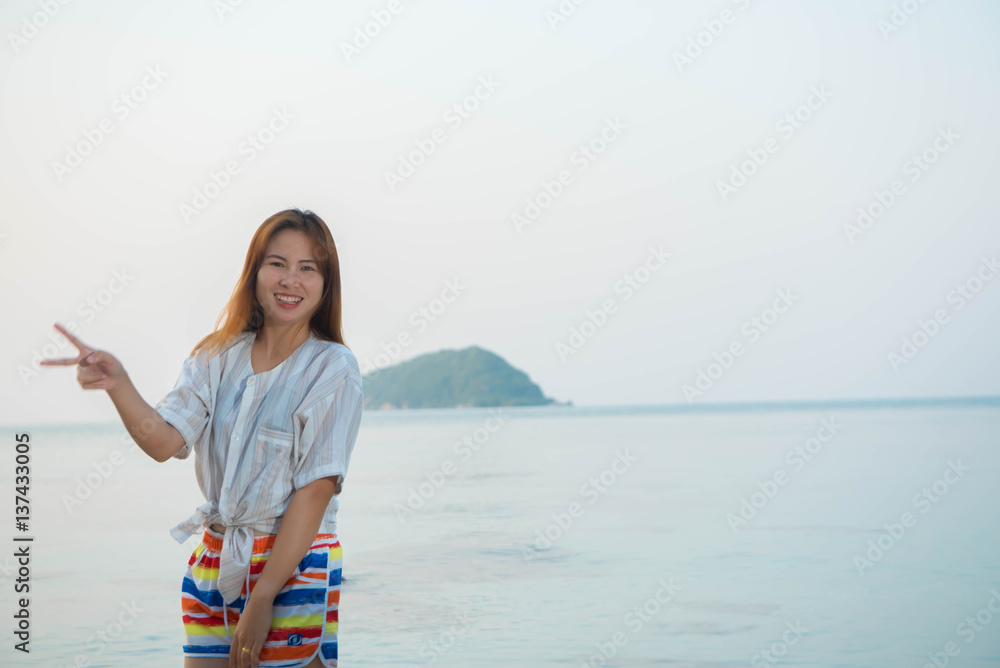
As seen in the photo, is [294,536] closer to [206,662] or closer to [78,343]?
[206,662]

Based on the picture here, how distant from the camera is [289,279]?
1.75 metres

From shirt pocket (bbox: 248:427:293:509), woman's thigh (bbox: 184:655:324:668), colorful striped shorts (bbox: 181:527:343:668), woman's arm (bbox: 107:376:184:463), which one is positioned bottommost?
woman's thigh (bbox: 184:655:324:668)

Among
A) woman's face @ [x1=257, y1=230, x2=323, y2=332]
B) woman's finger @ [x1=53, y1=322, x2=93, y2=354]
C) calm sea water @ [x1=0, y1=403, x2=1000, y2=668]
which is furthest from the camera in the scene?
calm sea water @ [x1=0, y1=403, x2=1000, y2=668]

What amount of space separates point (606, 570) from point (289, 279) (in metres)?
5.55

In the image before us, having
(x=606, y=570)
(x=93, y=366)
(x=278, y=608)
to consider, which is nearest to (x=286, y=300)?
(x=93, y=366)

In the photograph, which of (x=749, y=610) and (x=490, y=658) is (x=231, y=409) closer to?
(x=490, y=658)

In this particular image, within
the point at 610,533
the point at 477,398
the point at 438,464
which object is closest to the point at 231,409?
the point at 610,533

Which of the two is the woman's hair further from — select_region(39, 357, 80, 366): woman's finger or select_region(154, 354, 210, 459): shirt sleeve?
select_region(39, 357, 80, 366): woman's finger

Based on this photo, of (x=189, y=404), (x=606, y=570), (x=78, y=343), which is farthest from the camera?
(x=606, y=570)

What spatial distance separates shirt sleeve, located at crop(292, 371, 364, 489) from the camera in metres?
1.66

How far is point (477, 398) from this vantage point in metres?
85.4

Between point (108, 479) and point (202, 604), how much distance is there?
14.5 metres

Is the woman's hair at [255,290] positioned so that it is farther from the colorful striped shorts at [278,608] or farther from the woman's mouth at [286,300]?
the colorful striped shorts at [278,608]

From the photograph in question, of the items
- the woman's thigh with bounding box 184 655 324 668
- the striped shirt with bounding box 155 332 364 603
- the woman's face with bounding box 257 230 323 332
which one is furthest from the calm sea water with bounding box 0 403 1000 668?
the woman's face with bounding box 257 230 323 332
